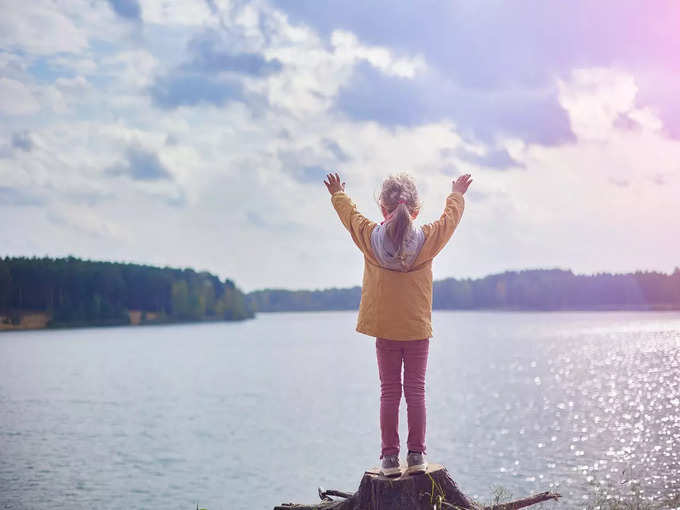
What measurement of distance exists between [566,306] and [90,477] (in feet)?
488

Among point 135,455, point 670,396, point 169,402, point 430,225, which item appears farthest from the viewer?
point 169,402

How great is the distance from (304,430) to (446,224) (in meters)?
24.0

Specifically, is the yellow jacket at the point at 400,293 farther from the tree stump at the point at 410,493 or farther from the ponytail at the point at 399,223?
the tree stump at the point at 410,493

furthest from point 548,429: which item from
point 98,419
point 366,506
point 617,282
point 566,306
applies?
point 566,306

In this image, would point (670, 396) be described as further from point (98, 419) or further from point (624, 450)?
point (98, 419)

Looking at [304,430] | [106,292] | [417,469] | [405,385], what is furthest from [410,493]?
[106,292]

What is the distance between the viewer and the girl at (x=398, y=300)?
17.9 ft

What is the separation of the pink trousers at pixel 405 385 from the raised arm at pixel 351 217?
31.0 inches

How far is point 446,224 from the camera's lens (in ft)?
18.3

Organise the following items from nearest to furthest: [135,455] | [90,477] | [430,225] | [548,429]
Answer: [430,225]
[90,477]
[135,455]
[548,429]

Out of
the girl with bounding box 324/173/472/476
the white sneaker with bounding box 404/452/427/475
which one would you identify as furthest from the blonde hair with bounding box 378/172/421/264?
the white sneaker with bounding box 404/452/427/475

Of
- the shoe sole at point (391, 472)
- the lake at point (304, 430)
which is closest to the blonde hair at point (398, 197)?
the shoe sole at point (391, 472)

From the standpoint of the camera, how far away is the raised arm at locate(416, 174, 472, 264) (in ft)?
17.9

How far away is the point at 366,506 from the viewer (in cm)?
561
